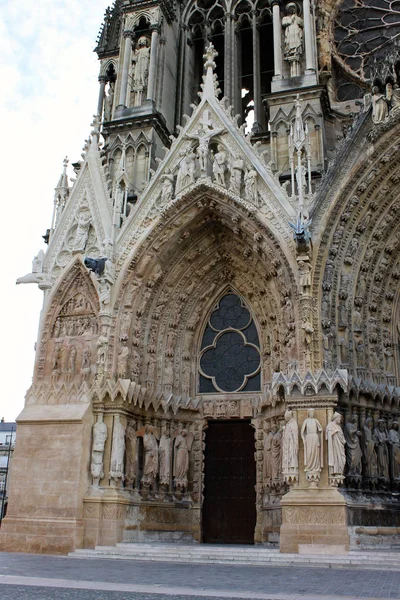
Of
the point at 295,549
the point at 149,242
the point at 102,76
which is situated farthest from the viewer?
the point at 102,76

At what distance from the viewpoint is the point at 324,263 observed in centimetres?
1366

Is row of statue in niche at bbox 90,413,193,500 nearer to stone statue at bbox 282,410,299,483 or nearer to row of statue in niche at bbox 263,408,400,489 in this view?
row of statue in niche at bbox 263,408,400,489

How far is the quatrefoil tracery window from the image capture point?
15480mm

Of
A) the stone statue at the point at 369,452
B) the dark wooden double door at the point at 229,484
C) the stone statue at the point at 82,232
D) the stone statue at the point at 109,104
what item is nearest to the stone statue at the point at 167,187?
the stone statue at the point at 82,232

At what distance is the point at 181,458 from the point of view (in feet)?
48.2

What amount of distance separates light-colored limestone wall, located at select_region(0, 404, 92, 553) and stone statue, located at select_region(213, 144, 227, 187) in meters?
6.13

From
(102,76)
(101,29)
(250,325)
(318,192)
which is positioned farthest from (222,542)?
(101,29)

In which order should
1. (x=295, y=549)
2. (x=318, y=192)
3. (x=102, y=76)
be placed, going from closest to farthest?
(x=295, y=549), (x=318, y=192), (x=102, y=76)

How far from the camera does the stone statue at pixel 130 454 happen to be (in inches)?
545

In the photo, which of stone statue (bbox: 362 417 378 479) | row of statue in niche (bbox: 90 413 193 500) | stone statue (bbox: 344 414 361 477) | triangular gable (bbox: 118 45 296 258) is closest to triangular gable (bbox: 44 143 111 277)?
triangular gable (bbox: 118 45 296 258)

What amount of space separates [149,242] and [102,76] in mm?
8788

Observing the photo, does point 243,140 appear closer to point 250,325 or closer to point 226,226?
point 226,226

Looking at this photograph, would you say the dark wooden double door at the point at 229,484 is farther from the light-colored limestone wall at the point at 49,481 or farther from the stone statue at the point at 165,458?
the light-colored limestone wall at the point at 49,481

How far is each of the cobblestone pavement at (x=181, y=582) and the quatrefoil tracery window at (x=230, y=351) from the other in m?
5.73
